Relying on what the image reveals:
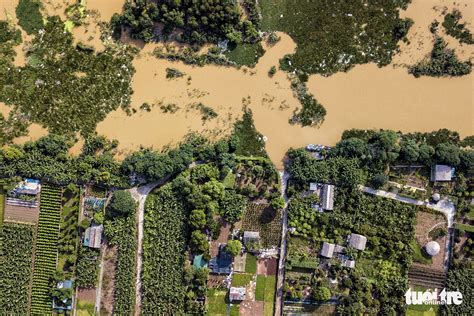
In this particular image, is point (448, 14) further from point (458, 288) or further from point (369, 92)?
point (458, 288)

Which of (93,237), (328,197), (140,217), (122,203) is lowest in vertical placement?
(93,237)

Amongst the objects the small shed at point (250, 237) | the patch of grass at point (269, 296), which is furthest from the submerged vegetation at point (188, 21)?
the patch of grass at point (269, 296)

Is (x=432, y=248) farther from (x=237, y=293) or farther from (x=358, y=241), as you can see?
(x=237, y=293)

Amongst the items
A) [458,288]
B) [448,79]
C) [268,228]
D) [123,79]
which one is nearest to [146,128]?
[123,79]

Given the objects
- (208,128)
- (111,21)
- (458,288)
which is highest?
(111,21)

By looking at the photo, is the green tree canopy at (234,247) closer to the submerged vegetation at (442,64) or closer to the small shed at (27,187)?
the small shed at (27,187)

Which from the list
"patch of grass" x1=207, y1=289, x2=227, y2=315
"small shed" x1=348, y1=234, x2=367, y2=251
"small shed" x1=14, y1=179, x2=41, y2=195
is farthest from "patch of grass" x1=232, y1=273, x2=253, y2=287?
"small shed" x1=14, y1=179, x2=41, y2=195

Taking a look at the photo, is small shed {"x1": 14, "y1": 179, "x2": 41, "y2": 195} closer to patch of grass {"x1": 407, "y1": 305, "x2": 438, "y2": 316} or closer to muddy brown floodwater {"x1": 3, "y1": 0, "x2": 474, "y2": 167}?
muddy brown floodwater {"x1": 3, "y1": 0, "x2": 474, "y2": 167}

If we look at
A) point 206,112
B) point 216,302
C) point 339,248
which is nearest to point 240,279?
point 216,302
